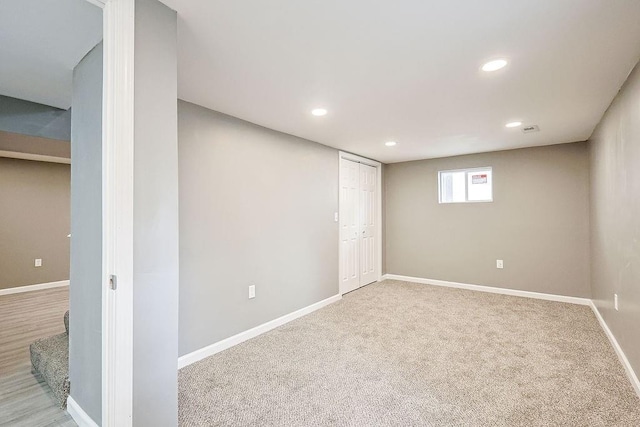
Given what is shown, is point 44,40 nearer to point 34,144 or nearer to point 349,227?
point 34,144

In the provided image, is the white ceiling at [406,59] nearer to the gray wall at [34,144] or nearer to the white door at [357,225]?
the white door at [357,225]

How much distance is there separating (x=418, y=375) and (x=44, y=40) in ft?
10.5

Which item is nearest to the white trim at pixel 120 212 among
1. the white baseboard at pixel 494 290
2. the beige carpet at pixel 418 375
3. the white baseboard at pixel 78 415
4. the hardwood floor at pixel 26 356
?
the white baseboard at pixel 78 415

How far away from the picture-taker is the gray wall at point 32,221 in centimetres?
454

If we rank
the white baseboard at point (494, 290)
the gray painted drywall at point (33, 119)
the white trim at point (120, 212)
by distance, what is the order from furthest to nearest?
the white baseboard at point (494, 290)
the gray painted drywall at point (33, 119)
the white trim at point (120, 212)

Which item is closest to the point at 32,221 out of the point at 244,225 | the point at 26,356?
the point at 26,356

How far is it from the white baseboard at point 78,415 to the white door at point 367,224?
12.5 feet

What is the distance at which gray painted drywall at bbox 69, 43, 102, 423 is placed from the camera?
4.97ft

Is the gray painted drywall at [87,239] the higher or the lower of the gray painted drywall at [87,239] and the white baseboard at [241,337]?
the higher

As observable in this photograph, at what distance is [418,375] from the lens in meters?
2.23

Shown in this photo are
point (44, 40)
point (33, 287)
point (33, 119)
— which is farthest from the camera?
point (33, 287)

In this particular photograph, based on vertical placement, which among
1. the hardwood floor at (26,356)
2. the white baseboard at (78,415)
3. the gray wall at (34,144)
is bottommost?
the hardwood floor at (26,356)

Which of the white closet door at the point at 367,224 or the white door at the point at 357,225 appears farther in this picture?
the white closet door at the point at 367,224

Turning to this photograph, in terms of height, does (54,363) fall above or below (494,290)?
above
